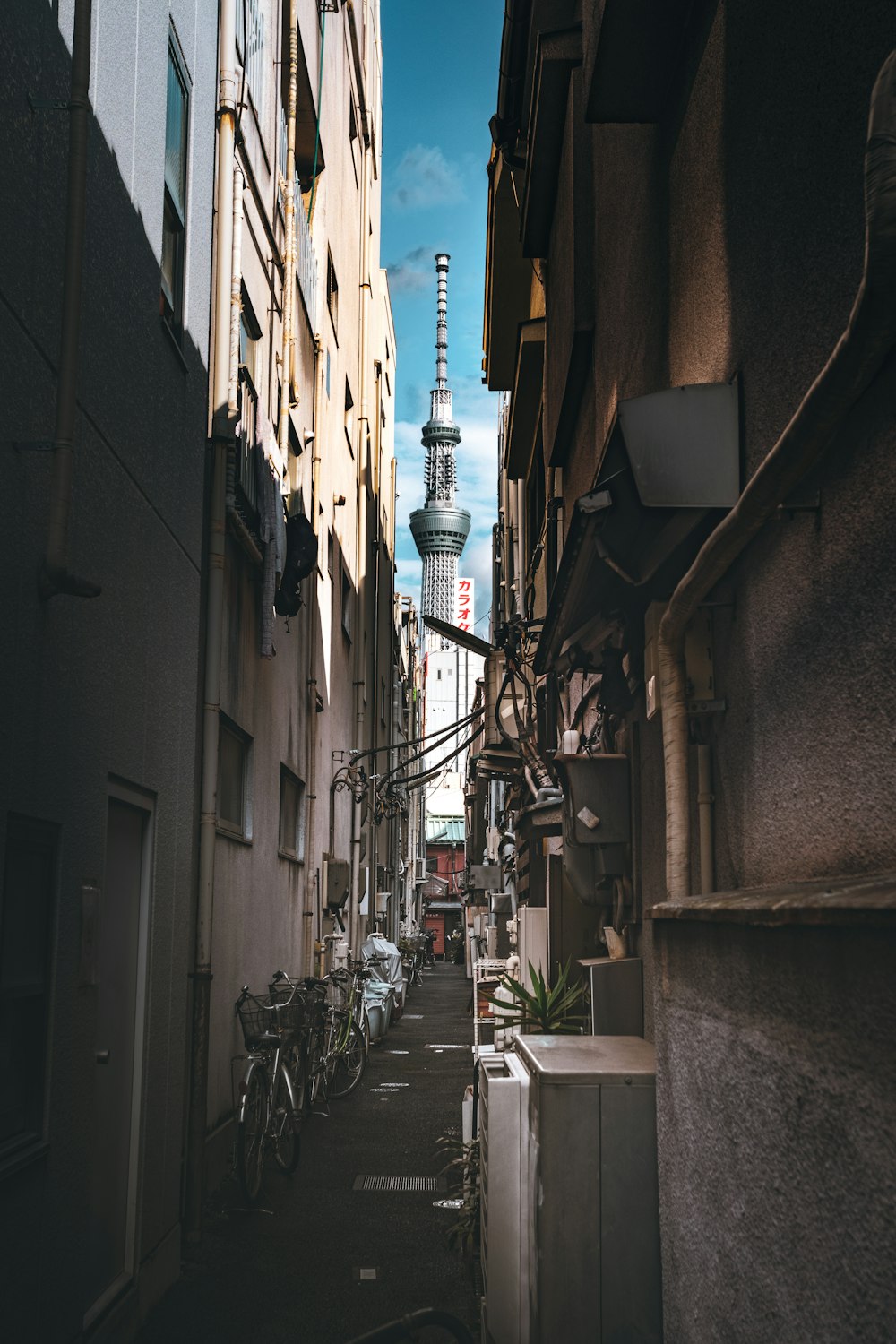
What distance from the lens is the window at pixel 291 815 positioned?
46.2ft

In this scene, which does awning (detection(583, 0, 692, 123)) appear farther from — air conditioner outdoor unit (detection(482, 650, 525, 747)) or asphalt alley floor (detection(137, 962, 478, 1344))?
air conditioner outdoor unit (detection(482, 650, 525, 747))

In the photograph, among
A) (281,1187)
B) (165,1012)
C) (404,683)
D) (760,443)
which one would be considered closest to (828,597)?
(760,443)

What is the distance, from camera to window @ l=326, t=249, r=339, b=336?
1828cm

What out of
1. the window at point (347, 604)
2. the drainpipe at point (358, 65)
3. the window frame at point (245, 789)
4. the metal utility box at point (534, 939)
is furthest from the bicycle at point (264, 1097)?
the drainpipe at point (358, 65)

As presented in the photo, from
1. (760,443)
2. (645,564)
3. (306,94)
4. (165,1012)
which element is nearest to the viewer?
(760,443)

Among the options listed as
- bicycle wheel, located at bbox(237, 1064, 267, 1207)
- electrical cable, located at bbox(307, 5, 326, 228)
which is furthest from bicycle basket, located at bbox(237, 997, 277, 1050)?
electrical cable, located at bbox(307, 5, 326, 228)

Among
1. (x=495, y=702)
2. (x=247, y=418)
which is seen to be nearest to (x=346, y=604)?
(x=495, y=702)

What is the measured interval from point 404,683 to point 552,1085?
41.5 metres

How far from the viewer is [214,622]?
8.97 metres

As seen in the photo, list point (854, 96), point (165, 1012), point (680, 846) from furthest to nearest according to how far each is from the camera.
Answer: point (165, 1012)
point (680, 846)
point (854, 96)

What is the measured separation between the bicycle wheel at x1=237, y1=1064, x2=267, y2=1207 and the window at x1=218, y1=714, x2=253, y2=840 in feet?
6.55

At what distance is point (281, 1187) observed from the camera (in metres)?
9.89

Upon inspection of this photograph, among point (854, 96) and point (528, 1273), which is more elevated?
point (854, 96)

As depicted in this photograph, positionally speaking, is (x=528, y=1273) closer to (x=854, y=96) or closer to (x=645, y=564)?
(x=645, y=564)
